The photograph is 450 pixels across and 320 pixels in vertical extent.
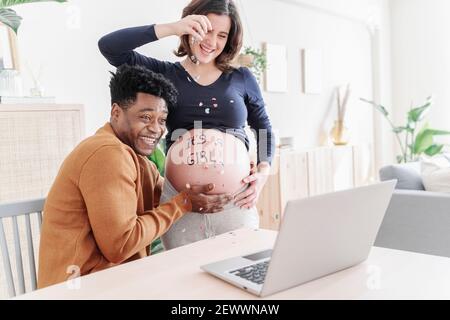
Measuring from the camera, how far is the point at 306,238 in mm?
745

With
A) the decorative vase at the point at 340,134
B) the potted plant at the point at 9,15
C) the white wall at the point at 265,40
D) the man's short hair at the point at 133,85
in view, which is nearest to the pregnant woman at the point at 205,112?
the man's short hair at the point at 133,85

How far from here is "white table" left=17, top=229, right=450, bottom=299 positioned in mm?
767

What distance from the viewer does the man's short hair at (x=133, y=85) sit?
120 cm

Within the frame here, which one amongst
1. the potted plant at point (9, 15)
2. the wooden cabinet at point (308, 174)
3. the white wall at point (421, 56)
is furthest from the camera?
the white wall at point (421, 56)

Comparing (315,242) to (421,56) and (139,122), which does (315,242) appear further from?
(421,56)

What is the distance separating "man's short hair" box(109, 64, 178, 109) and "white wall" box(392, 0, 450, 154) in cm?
431

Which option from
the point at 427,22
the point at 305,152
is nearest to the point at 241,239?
the point at 305,152

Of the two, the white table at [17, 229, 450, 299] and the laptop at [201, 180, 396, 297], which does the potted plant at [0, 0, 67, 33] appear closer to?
the white table at [17, 229, 450, 299]

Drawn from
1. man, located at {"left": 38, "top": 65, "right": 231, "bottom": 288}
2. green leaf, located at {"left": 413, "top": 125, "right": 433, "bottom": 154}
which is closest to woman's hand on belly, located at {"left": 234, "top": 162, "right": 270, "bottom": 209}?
man, located at {"left": 38, "top": 65, "right": 231, "bottom": 288}

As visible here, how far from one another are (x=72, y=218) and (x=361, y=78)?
4341mm

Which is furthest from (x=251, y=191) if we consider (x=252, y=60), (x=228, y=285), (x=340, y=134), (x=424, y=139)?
(x=424, y=139)

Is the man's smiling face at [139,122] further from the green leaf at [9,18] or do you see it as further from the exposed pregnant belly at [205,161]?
the green leaf at [9,18]

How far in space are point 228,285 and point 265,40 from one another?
3050mm
